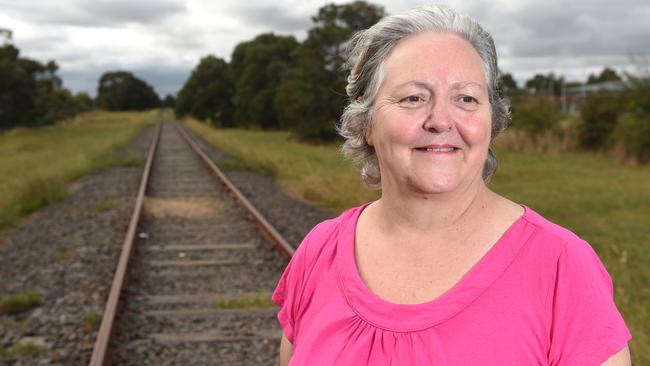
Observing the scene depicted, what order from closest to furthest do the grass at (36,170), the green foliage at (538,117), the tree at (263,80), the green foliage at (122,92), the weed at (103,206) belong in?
1. the weed at (103,206)
2. the grass at (36,170)
3. the green foliage at (538,117)
4. the tree at (263,80)
5. the green foliage at (122,92)

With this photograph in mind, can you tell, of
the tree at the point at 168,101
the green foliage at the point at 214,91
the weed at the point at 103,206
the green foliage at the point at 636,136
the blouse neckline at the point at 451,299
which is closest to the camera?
the blouse neckline at the point at 451,299

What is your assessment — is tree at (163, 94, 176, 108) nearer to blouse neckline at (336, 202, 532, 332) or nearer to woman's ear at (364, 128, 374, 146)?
woman's ear at (364, 128, 374, 146)

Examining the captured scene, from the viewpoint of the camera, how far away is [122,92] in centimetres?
12444

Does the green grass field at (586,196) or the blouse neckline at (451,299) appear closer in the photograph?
the blouse neckline at (451,299)

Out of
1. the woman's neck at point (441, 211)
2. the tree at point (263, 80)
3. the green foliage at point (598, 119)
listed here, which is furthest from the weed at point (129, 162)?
the tree at point (263, 80)

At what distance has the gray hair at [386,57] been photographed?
1.62 meters

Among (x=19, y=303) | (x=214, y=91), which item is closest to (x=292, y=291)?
(x=19, y=303)

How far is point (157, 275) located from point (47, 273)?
3.99 ft

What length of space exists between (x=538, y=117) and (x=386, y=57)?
21921 millimetres

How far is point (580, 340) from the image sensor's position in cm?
132

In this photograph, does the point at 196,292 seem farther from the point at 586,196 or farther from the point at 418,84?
the point at 586,196

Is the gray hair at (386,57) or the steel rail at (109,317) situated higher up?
the gray hair at (386,57)

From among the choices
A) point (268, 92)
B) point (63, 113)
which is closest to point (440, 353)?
point (268, 92)

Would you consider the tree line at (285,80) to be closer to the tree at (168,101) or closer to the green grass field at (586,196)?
the green grass field at (586,196)
